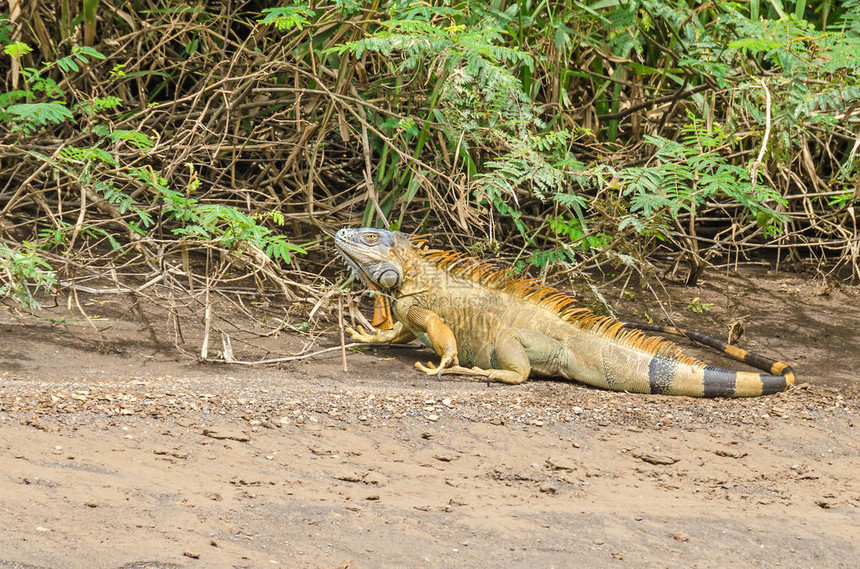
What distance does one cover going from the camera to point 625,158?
722cm

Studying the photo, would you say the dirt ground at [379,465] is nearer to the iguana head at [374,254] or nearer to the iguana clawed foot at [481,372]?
the iguana clawed foot at [481,372]

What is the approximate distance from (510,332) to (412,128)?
149cm

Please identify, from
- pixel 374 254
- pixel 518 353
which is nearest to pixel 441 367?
pixel 518 353

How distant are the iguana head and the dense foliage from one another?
14.5 inches

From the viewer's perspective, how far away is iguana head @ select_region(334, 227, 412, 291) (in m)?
5.92

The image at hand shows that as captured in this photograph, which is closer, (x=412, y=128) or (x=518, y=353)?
(x=518, y=353)

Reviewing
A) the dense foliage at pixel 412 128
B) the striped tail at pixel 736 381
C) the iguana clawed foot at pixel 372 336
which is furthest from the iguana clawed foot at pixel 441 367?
the striped tail at pixel 736 381

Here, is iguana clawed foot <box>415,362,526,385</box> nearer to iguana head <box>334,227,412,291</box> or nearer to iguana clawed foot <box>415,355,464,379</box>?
iguana clawed foot <box>415,355,464,379</box>

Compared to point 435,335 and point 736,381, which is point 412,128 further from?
point 736,381

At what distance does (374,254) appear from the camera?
5930mm

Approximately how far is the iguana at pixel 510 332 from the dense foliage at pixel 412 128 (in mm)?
408

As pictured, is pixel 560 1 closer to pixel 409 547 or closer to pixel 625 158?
pixel 625 158

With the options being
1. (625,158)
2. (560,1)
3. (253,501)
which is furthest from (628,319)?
(253,501)

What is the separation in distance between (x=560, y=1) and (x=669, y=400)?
3.06 meters
